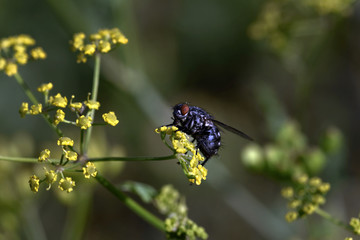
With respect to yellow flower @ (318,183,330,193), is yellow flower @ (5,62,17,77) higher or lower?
lower

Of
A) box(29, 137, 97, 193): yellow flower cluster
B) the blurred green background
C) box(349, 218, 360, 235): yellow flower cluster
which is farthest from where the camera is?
the blurred green background

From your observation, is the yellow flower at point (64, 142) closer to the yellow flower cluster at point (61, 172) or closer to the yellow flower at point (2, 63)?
the yellow flower cluster at point (61, 172)

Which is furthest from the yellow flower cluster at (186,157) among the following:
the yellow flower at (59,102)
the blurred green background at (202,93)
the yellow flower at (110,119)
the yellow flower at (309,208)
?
the blurred green background at (202,93)

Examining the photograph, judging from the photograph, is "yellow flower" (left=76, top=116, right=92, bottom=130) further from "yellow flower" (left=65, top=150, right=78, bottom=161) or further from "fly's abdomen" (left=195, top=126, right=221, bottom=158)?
"fly's abdomen" (left=195, top=126, right=221, bottom=158)

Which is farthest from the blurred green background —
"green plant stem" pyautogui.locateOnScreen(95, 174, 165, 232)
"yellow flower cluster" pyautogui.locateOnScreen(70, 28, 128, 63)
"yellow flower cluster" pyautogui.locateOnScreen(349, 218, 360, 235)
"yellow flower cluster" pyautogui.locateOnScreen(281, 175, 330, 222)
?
"yellow flower cluster" pyautogui.locateOnScreen(349, 218, 360, 235)

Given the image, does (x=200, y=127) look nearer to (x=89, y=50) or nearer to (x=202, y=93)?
(x=89, y=50)

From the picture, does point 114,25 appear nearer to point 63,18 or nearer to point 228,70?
point 63,18
